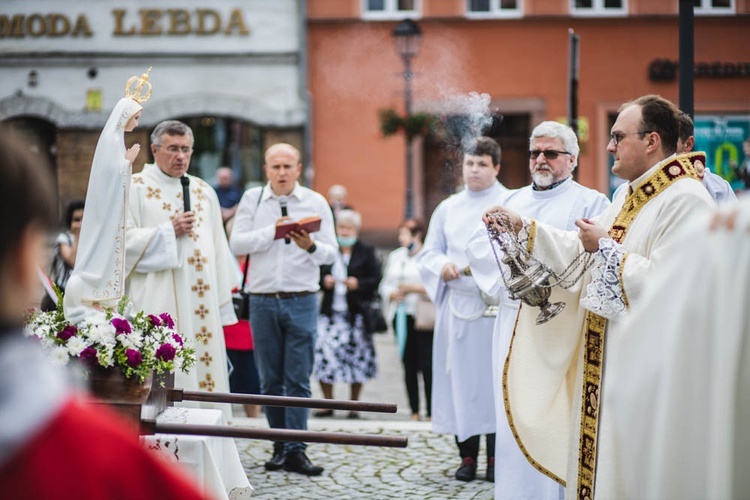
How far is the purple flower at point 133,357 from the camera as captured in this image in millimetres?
4188

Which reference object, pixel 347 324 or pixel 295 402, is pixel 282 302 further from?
pixel 295 402

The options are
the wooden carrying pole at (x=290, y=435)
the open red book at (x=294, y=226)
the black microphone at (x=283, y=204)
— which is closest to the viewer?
the wooden carrying pole at (x=290, y=435)

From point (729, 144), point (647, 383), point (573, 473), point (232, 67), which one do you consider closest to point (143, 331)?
point (573, 473)

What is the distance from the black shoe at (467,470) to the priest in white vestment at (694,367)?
423 cm

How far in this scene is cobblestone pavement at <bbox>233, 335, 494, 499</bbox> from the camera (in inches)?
240

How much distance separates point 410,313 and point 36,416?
25.5ft

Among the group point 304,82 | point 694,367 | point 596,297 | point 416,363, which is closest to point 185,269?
point 596,297

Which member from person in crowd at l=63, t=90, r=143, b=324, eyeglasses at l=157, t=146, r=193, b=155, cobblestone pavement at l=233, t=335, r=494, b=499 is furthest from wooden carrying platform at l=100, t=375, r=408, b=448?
eyeglasses at l=157, t=146, r=193, b=155

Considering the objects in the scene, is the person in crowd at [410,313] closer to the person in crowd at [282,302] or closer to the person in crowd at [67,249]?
the person in crowd at [282,302]

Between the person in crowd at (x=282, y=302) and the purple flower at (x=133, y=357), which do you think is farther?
the person in crowd at (x=282, y=302)

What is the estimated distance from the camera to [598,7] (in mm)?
20453

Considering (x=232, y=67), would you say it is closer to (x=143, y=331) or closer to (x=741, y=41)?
(x=741, y=41)

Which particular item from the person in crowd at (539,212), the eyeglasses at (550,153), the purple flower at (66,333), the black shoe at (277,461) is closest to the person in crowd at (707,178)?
the person in crowd at (539,212)

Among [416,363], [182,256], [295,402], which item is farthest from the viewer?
[416,363]
